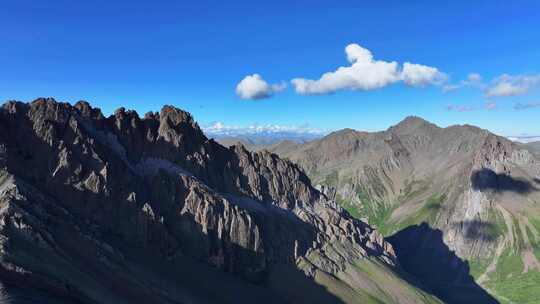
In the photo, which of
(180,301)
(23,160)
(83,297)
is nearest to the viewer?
(83,297)

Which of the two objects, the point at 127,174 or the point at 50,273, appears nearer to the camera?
the point at 50,273

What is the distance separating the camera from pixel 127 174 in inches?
7672

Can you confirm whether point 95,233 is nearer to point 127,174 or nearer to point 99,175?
point 99,175

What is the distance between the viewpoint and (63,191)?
16588cm

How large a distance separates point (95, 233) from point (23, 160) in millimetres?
37693

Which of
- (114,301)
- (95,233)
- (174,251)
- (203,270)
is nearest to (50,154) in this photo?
(95,233)

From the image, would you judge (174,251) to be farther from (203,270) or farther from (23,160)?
(23,160)

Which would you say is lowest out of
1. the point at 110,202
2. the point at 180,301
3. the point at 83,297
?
the point at 180,301

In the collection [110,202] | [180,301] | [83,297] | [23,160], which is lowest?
[180,301]

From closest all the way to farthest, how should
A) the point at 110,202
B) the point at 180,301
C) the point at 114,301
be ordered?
the point at 114,301 → the point at 180,301 → the point at 110,202

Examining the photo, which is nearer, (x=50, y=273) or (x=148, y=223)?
(x=50, y=273)

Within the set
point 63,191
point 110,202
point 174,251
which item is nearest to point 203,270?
point 174,251

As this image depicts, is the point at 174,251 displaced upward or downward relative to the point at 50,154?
downward

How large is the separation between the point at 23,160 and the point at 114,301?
79372mm
